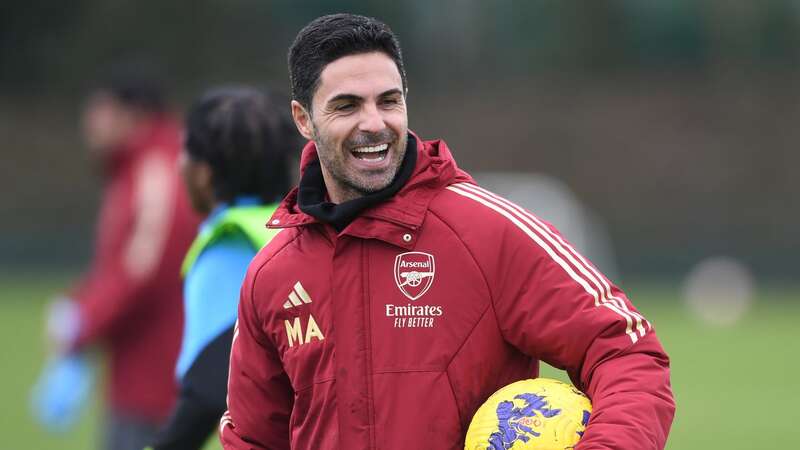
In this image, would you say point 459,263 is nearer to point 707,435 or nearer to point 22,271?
point 707,435

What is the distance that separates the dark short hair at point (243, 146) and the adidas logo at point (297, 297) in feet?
3.64

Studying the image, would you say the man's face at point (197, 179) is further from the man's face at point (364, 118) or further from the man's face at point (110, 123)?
the man's face at point (110, 123)

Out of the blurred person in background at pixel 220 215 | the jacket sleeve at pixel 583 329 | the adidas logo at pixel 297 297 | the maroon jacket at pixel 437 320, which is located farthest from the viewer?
the blurred person in background at pixel 220 215

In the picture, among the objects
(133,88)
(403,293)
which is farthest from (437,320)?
(133,88)

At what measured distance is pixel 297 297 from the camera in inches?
139

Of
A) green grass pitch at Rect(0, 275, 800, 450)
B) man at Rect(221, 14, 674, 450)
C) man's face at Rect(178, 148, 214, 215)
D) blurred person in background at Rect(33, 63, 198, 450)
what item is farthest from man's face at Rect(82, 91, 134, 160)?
man at Rect(221, 14, 674, 450)

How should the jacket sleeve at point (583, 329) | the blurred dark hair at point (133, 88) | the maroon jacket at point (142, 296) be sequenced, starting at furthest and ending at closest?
the blurred dark hair at point (133, 88) < the maroon jacket at point (142, 296) < the jacket sleeve at point (583, 329)

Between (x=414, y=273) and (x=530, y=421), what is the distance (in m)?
0.48

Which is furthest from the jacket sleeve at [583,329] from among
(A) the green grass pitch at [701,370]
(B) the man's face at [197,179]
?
(A) the green grass pitch at [701,370]

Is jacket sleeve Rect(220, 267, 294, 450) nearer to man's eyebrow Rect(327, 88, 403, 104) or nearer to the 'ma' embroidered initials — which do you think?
the 'ma' embroidered initials

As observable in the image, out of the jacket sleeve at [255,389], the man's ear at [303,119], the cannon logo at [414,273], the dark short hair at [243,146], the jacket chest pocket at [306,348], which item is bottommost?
the jacket sleeve at [255,389]

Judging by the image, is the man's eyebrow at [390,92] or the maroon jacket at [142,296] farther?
the maroon jacket at [142,296]

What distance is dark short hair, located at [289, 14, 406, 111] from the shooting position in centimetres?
345

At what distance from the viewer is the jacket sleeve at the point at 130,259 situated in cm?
712
